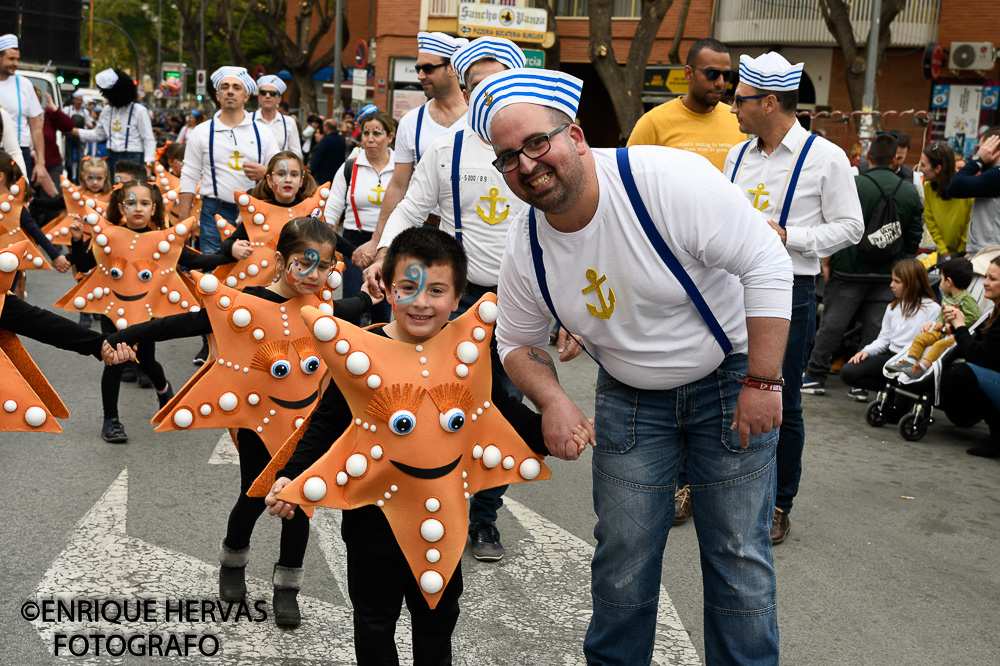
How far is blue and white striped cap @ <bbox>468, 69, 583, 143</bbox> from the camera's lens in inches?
108

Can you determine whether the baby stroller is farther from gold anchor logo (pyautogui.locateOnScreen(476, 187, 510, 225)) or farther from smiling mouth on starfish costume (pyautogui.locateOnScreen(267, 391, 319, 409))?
smiling mouth on starfish costume (pyautogui.locateOnScreen(267, 391, 319, 409))

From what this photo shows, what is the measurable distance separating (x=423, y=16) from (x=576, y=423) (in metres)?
31.0

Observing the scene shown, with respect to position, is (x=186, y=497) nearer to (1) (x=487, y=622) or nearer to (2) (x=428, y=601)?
(1) (x=487, y=622)

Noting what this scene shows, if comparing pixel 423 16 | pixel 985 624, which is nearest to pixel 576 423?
pixel 985 624

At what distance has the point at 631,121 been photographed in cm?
1667

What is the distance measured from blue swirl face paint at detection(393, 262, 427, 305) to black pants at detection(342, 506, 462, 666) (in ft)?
2.11

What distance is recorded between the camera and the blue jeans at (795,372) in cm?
482

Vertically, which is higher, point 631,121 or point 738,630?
point 631,121

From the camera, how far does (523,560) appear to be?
4.88 metres

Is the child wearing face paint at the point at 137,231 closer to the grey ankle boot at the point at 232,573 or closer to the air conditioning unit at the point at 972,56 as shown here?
the grey ankle boot at the point at 232,573

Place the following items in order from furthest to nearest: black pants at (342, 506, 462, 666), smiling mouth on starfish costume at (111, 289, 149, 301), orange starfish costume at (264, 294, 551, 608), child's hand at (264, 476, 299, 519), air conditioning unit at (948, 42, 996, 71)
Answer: air conditioning unit at (948, 42, 996, 71) → smiling mouth on starfish costume at (111, 289, 149, 301) → black pants at (342, 506, 462, 666) → orange starfish costume at (264, 294, 551, 608) → child's hand at (264, 476, 299, 519)

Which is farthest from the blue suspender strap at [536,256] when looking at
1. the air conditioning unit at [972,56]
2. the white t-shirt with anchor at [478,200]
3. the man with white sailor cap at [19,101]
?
the air conditioning unit at [972,56]

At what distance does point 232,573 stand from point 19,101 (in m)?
8.13

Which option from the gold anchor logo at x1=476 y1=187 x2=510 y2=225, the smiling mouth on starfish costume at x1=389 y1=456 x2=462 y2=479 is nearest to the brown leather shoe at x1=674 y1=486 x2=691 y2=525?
the gold anchor logo at x1=476 y1=187 x2=510 y2=225
